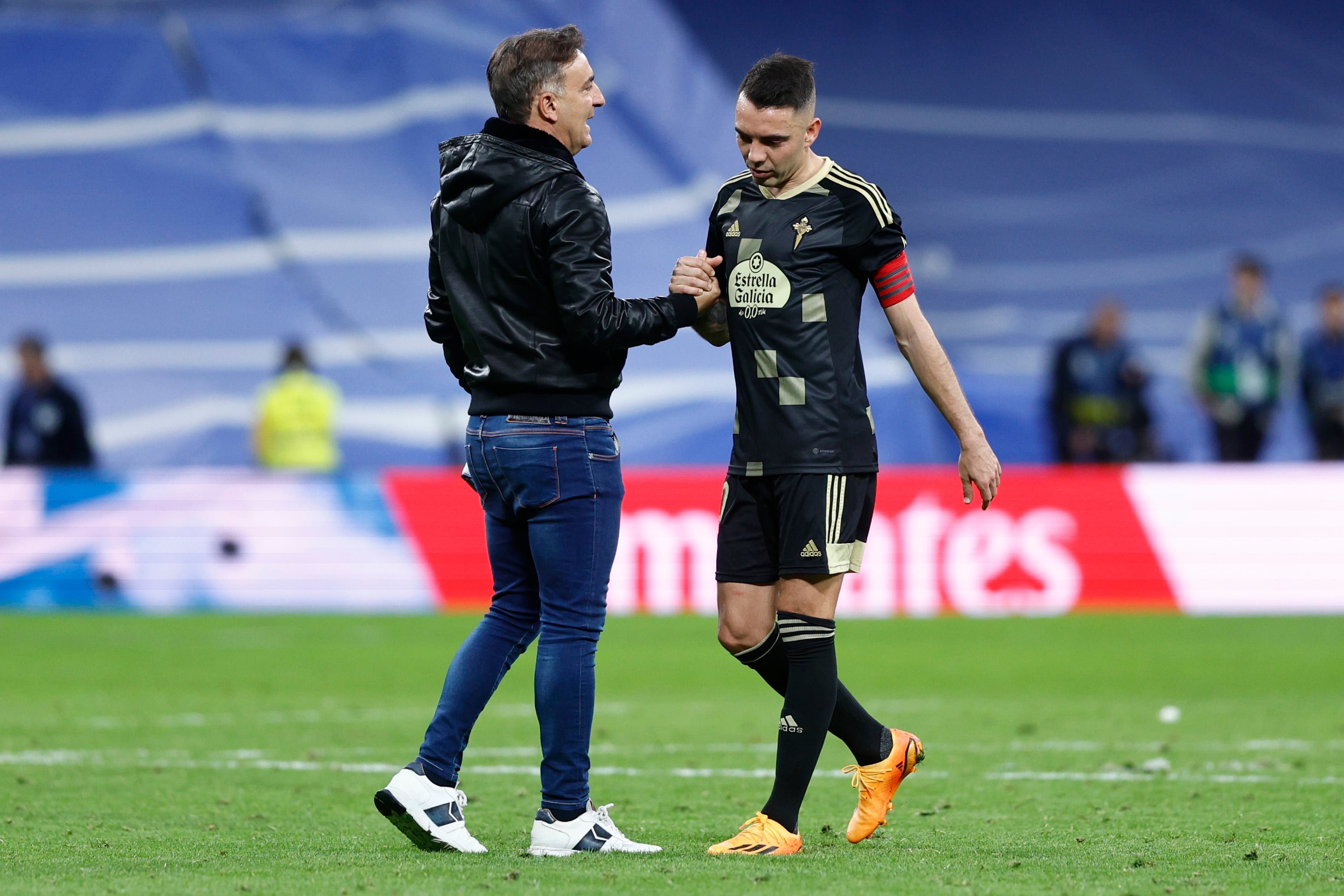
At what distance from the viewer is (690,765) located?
7082 millimetres

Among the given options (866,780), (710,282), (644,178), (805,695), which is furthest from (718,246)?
(644,178)

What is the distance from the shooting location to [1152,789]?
251 inches

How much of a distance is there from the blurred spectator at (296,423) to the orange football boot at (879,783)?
37.6ft

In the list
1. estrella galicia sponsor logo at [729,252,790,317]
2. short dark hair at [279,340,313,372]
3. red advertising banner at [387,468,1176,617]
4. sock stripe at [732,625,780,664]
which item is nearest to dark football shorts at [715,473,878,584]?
sock stripe at [732,625,780,664]

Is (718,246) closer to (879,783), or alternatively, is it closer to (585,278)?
(585,278)

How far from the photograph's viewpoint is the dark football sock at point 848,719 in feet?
17.7

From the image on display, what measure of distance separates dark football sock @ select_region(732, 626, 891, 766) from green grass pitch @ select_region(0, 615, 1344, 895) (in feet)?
0.89

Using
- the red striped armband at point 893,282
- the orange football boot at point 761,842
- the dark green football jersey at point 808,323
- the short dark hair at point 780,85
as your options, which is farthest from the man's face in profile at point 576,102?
the orange football boot at point 761,842

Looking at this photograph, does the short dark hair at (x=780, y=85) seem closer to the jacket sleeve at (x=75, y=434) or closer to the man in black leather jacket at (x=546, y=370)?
the man in black leather jacket at (x=546, y=370)

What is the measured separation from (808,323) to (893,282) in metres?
0.28

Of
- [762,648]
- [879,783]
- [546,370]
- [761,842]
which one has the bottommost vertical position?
[761,842]

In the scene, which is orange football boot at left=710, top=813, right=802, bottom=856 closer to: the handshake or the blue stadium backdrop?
the handshake

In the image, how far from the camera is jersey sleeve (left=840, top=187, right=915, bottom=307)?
5.22 m

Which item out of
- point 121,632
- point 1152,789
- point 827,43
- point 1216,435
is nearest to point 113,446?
point 121,632
